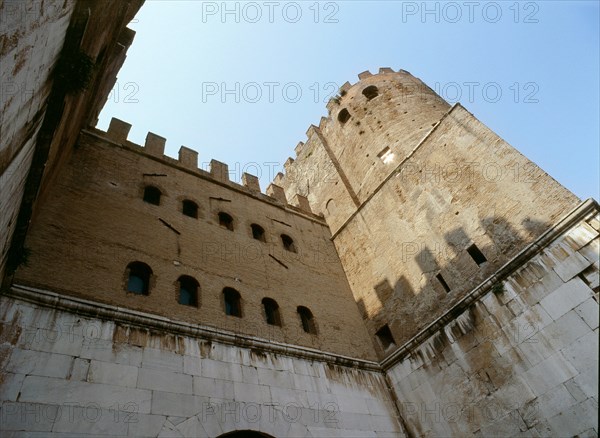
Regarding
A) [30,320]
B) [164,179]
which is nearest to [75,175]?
[164,179]

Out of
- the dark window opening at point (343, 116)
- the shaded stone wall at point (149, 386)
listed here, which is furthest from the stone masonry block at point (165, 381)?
the dark window opening at point (343, 116)

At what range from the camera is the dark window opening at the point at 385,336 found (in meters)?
8.89

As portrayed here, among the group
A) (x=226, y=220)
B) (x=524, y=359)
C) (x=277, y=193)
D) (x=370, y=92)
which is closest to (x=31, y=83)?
(x=226, y=220)

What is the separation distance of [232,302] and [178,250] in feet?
4.73

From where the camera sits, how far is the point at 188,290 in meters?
7.32

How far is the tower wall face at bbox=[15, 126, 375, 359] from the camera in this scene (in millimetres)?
6293

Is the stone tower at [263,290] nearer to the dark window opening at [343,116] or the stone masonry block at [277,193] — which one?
the stone masonry block at [277,193]

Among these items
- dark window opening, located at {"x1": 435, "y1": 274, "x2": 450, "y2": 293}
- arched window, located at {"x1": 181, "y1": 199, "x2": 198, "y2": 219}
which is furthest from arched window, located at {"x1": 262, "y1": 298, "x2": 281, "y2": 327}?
dark window opening, located at {"x1": 435, "y1": 274, "x2": 450, "y2": 293}

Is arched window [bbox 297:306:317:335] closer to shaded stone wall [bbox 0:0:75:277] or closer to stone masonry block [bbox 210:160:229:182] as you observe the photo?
stone masonry block [bbox 210:160:229:182]

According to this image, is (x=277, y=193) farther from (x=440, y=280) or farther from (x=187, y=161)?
(x=440, y=280)

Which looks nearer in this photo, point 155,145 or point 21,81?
point 21,81

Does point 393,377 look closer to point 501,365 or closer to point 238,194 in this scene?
point 501,365

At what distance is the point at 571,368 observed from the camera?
5.74 m

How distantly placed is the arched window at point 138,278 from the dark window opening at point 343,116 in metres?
10.00
